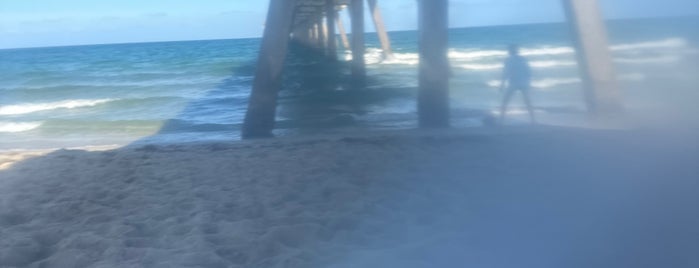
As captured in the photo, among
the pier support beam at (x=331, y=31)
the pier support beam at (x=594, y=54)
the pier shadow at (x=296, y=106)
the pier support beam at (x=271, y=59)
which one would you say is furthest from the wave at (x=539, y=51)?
the pier shadow at (x=296, y=106)

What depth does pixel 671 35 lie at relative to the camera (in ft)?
62.4

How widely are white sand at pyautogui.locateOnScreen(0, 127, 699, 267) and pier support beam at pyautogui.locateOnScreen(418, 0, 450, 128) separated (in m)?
1.21

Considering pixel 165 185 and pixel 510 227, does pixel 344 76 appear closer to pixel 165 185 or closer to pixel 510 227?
pixel 165 185

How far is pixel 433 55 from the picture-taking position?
9.62 metres

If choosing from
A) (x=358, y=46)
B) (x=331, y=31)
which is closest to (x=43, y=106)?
(x=358, y=46)

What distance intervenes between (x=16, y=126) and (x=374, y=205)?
12.3m

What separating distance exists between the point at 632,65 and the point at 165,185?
11.6 meters

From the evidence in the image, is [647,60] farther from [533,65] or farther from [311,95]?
[311,95]

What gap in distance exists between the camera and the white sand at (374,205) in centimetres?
457

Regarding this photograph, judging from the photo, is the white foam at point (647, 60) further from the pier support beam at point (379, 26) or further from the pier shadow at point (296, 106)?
the pier support beam at point (379, 26)

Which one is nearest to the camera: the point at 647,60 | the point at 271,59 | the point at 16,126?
the point at 271,59

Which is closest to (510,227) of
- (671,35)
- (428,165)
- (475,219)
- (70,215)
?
(475,219)

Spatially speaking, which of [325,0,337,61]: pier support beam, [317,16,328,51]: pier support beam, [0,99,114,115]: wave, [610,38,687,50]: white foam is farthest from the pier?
[317,16,328,51]: pier support beam

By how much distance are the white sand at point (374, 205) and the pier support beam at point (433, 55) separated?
1.21 m
